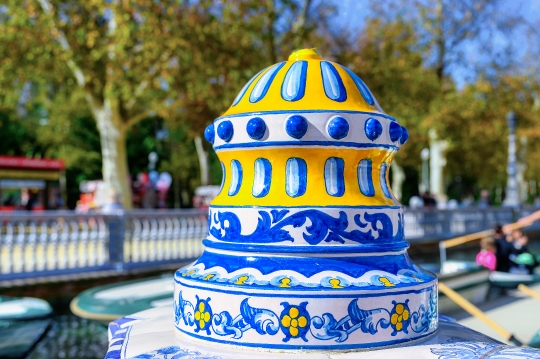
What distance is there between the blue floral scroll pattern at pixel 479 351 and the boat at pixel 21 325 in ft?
14.2

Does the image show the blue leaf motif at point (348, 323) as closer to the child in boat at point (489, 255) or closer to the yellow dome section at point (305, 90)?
the yellow dome section at point (305, 90)

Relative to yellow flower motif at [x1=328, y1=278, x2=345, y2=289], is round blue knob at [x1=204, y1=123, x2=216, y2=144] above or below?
above

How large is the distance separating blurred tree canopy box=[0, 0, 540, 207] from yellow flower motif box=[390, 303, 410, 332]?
507 inches

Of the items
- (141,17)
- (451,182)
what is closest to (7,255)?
(141,17)

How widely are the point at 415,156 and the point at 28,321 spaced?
33.3m

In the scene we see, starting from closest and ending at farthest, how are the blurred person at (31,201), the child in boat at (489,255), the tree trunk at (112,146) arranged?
the child in boat at (489,255) → the tree trunk at (112,146) → the blurred person at (31,201)

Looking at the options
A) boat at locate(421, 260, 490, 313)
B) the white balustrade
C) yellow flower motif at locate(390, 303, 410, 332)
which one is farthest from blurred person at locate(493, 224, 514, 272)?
yellow flower motif at locate(390, 303, 410, 332)

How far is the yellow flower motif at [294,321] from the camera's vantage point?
1.91 meters

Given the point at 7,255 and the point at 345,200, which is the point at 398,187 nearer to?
the point at 7,255

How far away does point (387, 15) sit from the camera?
2288cm

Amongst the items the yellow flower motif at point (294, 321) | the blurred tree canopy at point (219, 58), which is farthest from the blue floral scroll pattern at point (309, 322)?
the blurred tree canopy at point (219, 58)

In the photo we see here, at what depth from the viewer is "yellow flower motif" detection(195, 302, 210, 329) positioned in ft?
6.68

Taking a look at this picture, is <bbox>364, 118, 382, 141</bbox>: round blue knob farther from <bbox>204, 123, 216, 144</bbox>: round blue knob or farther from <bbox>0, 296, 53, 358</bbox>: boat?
<bbox>0, 296, 53, 358</bbox>: boat

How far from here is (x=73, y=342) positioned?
6.44 meters
